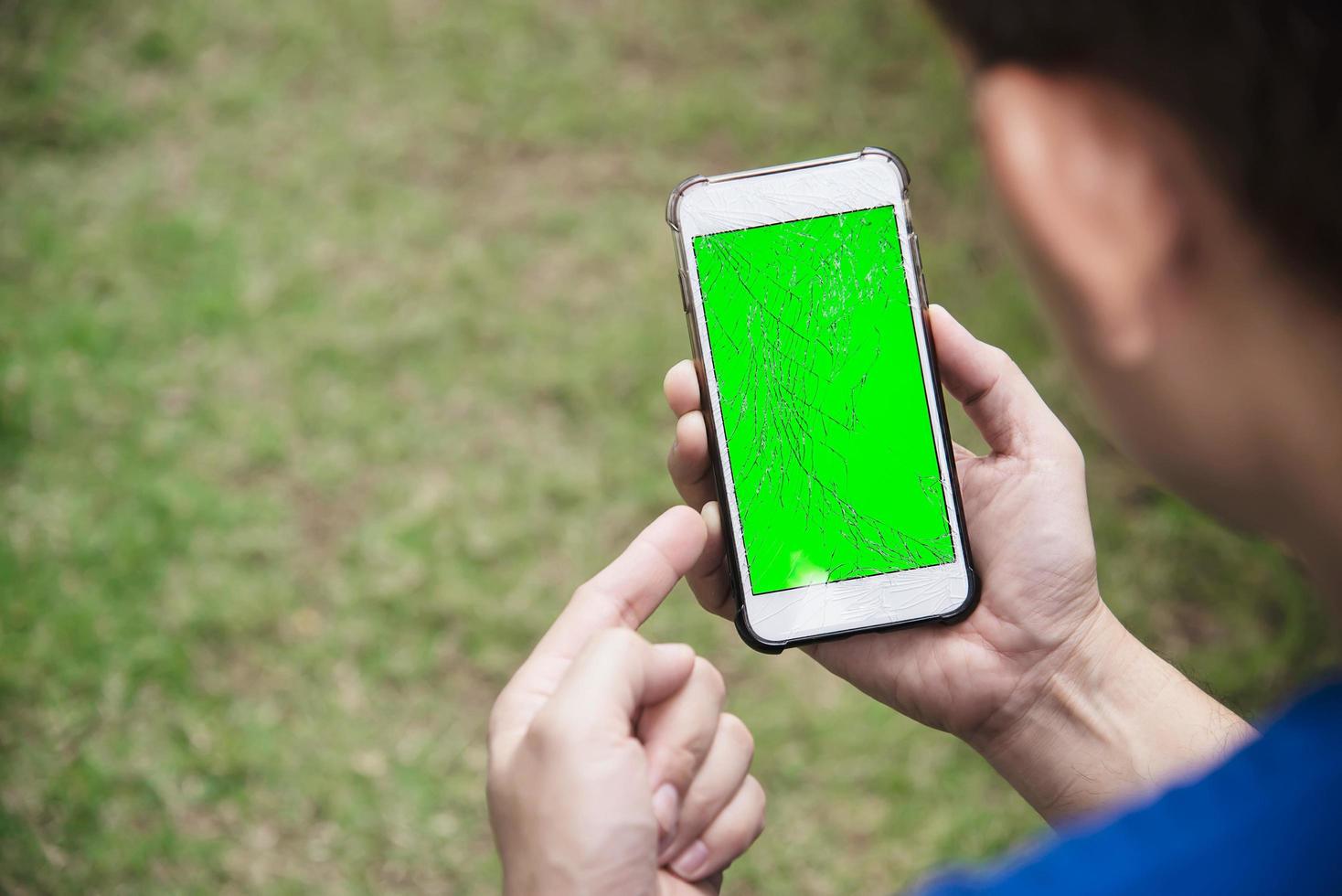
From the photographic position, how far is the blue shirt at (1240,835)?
0.82 metres

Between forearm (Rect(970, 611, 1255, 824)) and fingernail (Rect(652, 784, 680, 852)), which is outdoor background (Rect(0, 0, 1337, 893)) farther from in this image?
fingernail (Rect(652, 784, 680, 852))

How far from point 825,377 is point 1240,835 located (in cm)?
86

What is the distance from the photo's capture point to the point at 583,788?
111cm

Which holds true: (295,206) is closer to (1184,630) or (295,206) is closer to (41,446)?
(41,446)

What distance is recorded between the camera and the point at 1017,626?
152 cm

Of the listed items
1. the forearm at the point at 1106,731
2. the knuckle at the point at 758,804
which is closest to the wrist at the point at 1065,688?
the forearm at the point at 1106,731

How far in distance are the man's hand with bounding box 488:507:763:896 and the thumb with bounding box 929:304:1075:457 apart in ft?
1.59

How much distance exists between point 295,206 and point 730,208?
6.57 feet

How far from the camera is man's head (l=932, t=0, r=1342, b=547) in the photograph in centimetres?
69

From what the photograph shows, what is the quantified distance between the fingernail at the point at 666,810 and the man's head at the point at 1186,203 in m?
0.66

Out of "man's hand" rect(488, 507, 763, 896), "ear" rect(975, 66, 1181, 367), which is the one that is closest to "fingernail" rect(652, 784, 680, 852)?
"man's hand" rect(488, 507, 763, 896)

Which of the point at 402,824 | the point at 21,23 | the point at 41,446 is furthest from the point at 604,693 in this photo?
the point at 21,23

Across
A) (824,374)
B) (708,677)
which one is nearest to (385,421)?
(824,374)

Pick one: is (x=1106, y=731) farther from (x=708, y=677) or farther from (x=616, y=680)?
(x=616, y=680)
